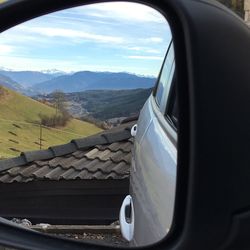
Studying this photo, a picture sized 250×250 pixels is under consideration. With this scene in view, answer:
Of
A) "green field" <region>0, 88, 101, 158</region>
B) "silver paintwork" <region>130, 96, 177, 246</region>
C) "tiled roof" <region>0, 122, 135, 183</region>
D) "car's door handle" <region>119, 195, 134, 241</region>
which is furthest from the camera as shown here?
"tiled roof" <region>0, 122, 135, 183</region>

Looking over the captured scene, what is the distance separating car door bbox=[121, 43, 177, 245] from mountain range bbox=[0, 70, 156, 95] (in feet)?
0.30

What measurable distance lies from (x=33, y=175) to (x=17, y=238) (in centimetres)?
509

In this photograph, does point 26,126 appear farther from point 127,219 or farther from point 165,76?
point 165,76

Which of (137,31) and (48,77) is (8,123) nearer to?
(48,77)

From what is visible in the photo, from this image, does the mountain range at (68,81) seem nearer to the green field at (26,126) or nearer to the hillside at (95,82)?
the hillside at (95,82)

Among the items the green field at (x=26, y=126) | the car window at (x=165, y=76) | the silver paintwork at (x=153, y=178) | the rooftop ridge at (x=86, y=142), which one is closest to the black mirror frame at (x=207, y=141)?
the silver paintwork at (x=153, y=178)

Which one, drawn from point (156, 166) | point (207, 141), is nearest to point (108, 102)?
point (156, 166)

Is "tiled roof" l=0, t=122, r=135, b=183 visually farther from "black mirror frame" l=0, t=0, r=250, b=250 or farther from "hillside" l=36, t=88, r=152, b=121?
"black mirror frame" l=0, t=0, r=250, b=250

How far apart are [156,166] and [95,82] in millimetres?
352

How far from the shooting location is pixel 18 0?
149cm

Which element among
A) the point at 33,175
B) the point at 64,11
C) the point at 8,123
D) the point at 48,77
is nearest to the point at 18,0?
the point at 64,11

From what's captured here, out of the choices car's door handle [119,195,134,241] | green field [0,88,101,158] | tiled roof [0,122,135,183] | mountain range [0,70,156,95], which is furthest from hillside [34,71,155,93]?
tiled roof [0,122,135,183]

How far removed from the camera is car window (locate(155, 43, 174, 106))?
4.99 feet

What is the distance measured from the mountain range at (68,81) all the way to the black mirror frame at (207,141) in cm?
53
